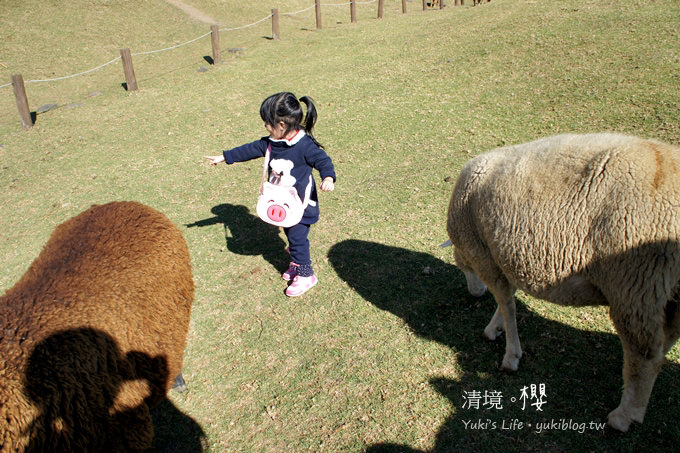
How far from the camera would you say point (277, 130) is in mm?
4328

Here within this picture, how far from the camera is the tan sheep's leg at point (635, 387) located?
2.85m

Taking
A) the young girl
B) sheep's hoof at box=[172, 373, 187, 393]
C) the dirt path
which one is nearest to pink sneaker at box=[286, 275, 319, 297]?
the young girl

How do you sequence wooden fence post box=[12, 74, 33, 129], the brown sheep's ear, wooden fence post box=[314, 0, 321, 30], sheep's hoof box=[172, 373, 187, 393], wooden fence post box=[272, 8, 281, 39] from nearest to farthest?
the brown sheep's ear
sheep's hoof box=[172, 373, 187, 393]
wooden fence post box=[12, 74, 33, 129]
wooden fence post box=[272, 8, 281, 39]
wooden fence post box=[314, 0, 321, 30]

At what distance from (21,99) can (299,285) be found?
1034cm

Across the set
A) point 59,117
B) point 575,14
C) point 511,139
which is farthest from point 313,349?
point 575,14

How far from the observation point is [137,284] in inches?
128

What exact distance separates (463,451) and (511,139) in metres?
5.96

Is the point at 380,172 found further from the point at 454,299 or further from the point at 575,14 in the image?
the point at 575,14

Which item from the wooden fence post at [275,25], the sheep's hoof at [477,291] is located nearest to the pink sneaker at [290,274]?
the sheep's hoof at [477,291]

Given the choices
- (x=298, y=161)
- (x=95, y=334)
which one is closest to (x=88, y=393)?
(x=95, y=334)

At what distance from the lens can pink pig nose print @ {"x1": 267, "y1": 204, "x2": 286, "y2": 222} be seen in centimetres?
431

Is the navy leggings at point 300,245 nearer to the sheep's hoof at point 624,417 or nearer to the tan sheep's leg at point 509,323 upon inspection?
the tan sheep's leg at point 509,323

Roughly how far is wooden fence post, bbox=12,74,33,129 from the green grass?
302 mm

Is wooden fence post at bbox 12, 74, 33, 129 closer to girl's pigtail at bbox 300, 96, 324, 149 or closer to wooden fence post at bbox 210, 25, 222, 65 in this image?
wooden fence post at bbox 210, 25, 222, 65
